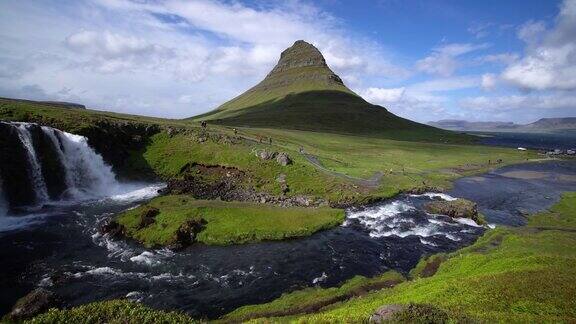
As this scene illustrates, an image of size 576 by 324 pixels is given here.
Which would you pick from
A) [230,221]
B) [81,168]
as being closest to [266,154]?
[230,221]

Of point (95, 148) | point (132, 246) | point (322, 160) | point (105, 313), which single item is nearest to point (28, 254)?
point (132, 246)

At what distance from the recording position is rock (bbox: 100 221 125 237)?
51.1m

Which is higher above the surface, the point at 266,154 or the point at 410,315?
the point at 266,154

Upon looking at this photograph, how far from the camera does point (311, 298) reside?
35.6 metres

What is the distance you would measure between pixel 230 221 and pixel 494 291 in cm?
3591

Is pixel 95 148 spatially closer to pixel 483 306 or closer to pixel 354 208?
pixel 354 208

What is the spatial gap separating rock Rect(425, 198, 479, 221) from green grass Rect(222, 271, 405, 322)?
2643 cm

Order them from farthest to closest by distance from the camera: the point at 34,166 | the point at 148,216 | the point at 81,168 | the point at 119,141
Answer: the point at 119,141 → the point at 81,168 → the point at 34,166 → the point at 148,216

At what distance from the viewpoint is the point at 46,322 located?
21.1 metres

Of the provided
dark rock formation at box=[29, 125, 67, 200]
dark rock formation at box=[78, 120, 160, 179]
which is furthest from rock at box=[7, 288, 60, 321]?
dark rock formation at box=[78, 120, 160, 179]

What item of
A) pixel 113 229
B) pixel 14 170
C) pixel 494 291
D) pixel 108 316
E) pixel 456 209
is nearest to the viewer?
pixel 108 316

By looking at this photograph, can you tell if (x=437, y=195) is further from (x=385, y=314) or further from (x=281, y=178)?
(x=385, y=314)

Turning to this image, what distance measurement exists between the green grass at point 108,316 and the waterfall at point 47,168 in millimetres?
47102

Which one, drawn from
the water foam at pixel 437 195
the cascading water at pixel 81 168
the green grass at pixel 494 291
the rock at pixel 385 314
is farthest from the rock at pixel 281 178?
the rock at pixel 385 314
